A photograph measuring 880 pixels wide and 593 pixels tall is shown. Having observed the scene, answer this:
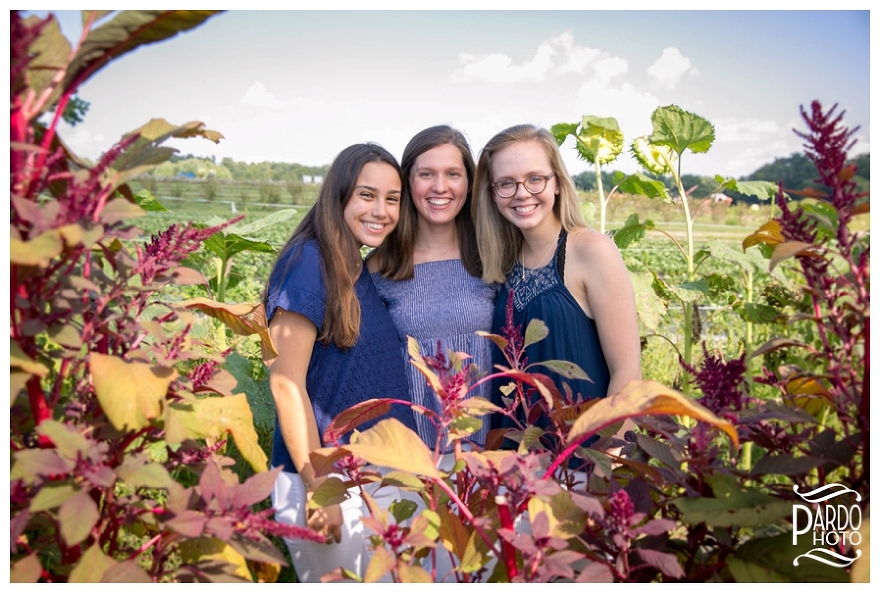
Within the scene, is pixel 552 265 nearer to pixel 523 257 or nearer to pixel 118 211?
pixel 523 257

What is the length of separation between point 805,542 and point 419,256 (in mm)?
1465

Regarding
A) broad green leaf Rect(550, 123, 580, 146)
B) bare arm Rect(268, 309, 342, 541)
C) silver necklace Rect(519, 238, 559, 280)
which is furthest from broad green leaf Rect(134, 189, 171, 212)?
broad green leaf Rect(550, 123, 580, 146)

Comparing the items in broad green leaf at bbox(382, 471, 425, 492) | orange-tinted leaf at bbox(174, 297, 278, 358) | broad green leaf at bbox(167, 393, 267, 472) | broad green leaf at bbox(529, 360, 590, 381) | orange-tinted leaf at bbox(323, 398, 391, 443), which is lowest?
broad green leaf at bbox(382, 471, 425, 492)

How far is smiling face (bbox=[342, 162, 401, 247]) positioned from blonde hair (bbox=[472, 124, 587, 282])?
0.99 ft

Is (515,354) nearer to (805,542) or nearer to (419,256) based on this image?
(805,542)

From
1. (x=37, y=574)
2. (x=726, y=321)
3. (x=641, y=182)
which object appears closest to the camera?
(x=37, y=574)

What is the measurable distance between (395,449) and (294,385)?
892 millimetres

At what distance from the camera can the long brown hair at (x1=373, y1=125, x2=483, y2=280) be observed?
223 cm

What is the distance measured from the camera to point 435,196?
219 centimetres

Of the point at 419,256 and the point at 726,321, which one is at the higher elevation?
the point at 419,256

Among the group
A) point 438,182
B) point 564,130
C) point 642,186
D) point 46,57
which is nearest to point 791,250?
point 46,57

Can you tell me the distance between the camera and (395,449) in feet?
3.28

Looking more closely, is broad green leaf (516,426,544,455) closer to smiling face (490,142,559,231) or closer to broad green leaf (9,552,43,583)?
broad green leaf (9,552,43,583)

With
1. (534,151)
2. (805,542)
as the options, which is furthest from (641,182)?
(805,542)
